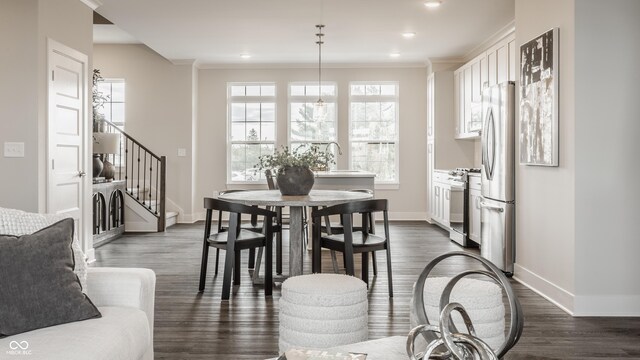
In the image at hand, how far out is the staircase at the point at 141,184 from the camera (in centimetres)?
806

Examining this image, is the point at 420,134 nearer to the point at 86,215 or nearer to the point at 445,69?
the point at 445,69

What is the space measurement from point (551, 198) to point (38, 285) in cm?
356

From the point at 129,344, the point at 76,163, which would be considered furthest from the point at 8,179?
the point at 129,344

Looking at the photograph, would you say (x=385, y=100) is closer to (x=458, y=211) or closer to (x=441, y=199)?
(x=441, y=199)

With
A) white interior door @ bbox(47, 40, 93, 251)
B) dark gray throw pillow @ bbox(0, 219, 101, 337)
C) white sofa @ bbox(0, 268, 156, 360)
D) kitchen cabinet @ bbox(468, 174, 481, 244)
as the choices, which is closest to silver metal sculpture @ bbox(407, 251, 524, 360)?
white sofa @ bbox(0, 268, 156, 360)

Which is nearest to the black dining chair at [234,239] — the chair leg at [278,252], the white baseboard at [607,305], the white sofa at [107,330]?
the chair leg at [278,252]

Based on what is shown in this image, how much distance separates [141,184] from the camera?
9078mm

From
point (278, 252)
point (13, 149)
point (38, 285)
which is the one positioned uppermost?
point (13, 149)

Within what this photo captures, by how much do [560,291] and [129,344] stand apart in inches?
125

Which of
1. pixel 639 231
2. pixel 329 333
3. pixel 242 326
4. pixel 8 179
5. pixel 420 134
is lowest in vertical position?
pixel 242 326

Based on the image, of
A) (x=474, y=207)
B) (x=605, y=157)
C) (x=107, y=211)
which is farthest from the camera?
(x=107, y=211)

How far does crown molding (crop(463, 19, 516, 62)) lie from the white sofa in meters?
5.44

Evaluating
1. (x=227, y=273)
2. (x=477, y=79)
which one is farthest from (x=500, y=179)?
(x=477, y=79)

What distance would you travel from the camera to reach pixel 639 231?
12.1 feet
